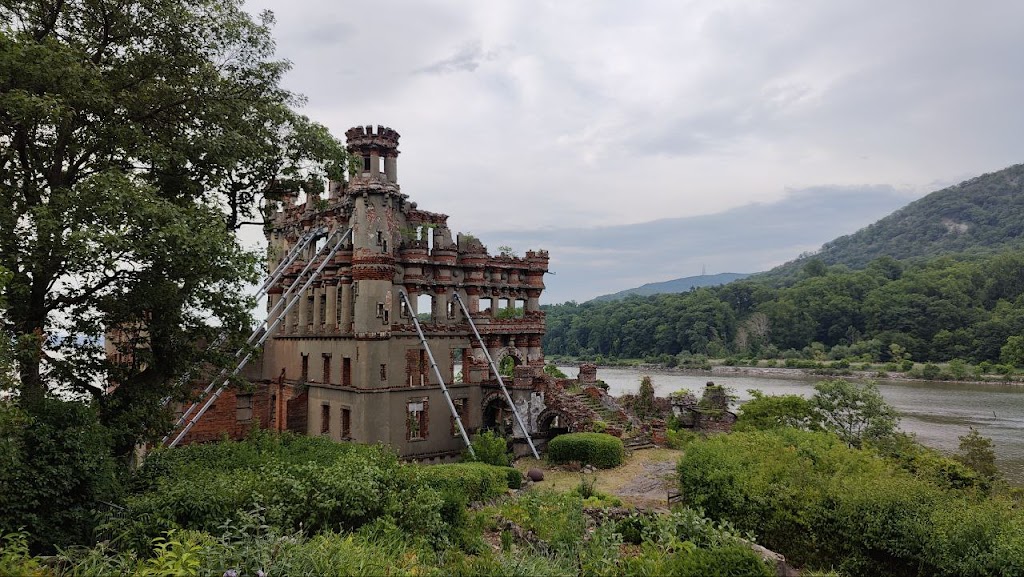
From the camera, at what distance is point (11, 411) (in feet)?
31.7

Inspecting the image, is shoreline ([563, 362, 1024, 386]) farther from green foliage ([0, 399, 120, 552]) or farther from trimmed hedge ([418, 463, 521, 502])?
green foliage ([0, 399, 120, 552])

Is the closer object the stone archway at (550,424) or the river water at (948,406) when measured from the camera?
the stone archway at (550,424)

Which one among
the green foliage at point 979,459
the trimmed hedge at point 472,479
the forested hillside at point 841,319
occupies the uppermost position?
the forested hillside at point 841,319

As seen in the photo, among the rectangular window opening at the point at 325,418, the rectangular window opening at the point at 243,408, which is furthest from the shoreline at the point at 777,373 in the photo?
the rectangular window opening at the point at 243,408

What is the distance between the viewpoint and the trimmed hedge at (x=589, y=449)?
28891 mm

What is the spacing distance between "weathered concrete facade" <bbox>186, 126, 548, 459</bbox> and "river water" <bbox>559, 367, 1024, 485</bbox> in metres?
17.8

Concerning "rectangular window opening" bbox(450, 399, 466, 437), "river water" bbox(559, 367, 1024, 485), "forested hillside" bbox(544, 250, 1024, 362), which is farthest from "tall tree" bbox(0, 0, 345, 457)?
"forested hillside" bbox(544, 250, 1024, 362)

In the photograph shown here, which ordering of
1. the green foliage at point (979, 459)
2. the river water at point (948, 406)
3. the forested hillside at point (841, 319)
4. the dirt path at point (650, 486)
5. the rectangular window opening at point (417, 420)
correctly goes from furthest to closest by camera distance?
the forested hillside at point (841, 319) < the river water at point (948, 406) < the rectangular window opening at point (417, 420) < the green foliage at point (979, 459) < the dirt path at point (650, 486)

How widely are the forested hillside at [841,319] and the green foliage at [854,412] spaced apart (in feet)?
277

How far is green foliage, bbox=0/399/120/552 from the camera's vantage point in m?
11.1

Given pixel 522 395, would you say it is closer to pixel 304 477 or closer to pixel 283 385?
pixel 283 385

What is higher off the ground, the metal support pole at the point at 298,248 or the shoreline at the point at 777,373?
the metal support pole at the point at 298,248

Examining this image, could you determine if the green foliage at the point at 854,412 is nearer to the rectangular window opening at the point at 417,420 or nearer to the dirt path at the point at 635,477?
the dirt path at the point at 635,477

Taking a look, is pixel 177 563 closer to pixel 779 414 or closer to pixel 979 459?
pixel 779 414
